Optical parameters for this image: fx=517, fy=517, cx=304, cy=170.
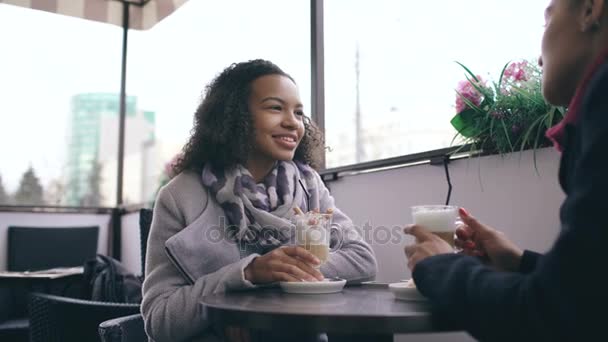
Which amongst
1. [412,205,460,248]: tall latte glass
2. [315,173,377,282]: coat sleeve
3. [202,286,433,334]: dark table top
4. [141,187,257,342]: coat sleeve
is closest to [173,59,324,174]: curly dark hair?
[141,187,257,342]: coat sleeve

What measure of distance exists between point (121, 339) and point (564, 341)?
124 centimetres

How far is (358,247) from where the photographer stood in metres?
1.61

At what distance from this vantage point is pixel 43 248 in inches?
167

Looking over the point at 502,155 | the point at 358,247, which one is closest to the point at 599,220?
the point at 358,247

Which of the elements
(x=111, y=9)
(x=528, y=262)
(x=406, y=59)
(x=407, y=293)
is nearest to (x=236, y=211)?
(x=407, y=293)

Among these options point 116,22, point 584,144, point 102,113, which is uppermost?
point 116,22

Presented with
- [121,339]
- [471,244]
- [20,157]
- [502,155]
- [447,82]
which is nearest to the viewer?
[471,244]

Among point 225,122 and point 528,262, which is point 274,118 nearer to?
point 225,122

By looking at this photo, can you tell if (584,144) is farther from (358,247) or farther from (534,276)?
(358,247)

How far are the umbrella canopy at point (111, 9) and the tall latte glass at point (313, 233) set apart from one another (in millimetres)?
3966

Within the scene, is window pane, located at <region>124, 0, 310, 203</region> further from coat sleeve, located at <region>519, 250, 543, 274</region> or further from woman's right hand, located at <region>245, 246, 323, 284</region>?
coat sleeve, located at <region>519, 250, 543, 274</region>

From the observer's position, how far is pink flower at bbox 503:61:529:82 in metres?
1.76

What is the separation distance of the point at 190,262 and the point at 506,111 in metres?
1.15

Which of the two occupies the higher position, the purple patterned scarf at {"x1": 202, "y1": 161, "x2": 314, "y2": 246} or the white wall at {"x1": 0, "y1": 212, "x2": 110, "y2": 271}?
the purple patterned scarf at {"x1": 202, "y1": 161, "x2": 314, "y2": 246}
